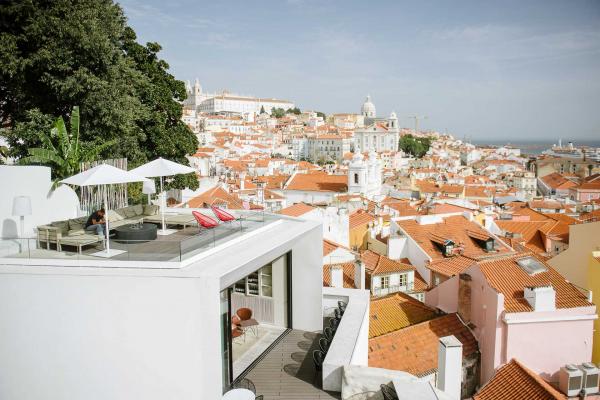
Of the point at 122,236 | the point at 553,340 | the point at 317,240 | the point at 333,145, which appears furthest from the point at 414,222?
the point at 333,145

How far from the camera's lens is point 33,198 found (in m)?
9.10

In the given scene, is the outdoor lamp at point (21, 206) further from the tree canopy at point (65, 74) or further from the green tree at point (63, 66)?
the green tree at point (63, 66)

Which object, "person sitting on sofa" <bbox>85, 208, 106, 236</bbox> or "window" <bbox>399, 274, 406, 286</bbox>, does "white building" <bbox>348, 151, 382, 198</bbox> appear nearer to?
"window" <bbox>399, 274, 406, 286</bbox>

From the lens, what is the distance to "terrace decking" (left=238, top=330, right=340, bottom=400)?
24.9ft

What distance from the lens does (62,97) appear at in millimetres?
15766

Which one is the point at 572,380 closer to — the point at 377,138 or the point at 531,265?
the point at 531,265

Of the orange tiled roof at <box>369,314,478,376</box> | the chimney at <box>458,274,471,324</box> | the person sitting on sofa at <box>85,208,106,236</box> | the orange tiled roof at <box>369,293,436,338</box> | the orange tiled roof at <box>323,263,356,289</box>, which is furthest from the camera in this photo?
the orange tiled roof at <box>323,263,356,289</box>

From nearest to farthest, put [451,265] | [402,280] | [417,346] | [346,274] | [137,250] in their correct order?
1. [137,250]
2. [417,346]
3. [346,274]
4. [451,265]
5. [402,280]

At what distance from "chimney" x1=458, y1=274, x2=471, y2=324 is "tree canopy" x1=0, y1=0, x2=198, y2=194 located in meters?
11.7

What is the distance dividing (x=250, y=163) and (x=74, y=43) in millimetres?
67903

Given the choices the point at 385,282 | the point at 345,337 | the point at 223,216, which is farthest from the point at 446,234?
the point at 223,216

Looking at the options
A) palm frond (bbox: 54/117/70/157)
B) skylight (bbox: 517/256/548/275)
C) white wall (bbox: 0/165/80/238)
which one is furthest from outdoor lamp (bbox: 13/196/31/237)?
skylight (bbox: 517/256/548/275)

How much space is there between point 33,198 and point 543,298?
1218 centimetres

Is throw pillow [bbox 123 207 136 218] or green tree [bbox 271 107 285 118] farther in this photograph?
green tree [bbox 271 107 285 118]
